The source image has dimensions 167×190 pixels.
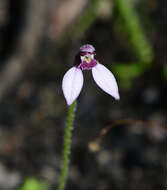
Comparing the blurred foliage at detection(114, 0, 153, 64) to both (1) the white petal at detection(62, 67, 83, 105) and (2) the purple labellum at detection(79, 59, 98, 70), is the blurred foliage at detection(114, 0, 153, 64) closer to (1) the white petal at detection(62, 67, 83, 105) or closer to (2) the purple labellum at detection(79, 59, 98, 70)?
(2) the purple labellum at detection(79, 59, 98, 70)

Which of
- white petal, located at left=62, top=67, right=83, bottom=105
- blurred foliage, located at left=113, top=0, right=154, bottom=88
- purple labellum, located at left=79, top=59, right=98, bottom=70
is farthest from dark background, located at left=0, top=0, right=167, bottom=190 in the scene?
white petal, located at left=62, top=67, right=83, bottom=105

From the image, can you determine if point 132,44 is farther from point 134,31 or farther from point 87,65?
point 87,65

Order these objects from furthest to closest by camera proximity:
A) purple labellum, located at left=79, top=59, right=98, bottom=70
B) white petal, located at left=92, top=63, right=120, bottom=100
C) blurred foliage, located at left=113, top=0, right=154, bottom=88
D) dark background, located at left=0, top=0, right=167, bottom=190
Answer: blurred foliage, located at left=113, top=0, right=154, bottom=88 → dark background, located at left=0, top=0, right=167, bottom=190 → purple labellum, located at left=79, top=59, right=98, bottom=70 → white petal, located at left=92, top=63, right=120, bottom=100

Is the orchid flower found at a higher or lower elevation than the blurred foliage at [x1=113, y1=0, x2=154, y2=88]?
lower

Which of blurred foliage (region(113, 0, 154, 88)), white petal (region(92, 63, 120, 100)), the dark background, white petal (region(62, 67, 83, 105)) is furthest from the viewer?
A: blurred foliage (region(113, 0, 154, 88))

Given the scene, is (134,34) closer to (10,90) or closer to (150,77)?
(150,77)

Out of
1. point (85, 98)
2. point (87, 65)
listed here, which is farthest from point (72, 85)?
point (85, 98)

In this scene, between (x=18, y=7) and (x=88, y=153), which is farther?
(x=18, y=7)

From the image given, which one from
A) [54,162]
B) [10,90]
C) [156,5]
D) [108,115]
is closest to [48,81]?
[10,90]
